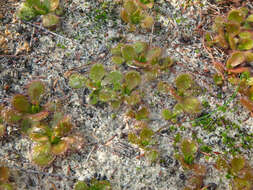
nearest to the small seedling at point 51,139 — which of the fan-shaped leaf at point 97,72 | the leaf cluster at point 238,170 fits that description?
the fan-shaped leaf at point 97,72

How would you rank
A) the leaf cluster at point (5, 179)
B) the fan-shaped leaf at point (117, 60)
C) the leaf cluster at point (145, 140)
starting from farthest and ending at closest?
the fan-shaped leaf at point (117, 60) < the leaf cluster at point (145, 140) < the leaf cluster at point (5, 179)

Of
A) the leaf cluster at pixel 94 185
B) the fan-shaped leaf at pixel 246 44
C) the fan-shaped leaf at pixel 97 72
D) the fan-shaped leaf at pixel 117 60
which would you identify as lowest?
the leaf cluster at pixel 94 185

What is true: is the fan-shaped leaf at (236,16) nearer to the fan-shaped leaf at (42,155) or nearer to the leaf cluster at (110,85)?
the leaf cluster at (110,85)

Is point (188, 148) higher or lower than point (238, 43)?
lower

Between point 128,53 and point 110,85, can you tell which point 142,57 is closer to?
point 128,53

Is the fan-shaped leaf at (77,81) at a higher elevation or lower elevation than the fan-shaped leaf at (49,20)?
lower

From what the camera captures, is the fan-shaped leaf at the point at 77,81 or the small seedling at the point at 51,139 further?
the fan-shaped leaf at the point at 77,81

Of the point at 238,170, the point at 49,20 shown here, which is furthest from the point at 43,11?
the point at 238,170
